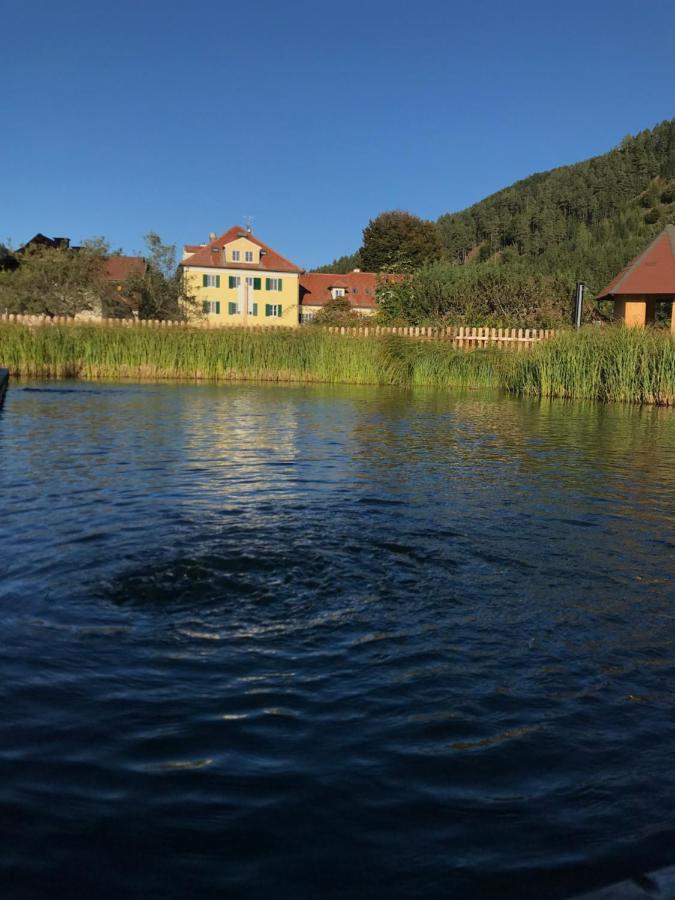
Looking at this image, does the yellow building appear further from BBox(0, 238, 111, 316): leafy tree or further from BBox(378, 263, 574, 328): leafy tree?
BBox(378, 263, 574, 328): leafy tree

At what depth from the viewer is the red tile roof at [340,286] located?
71188 millimetres

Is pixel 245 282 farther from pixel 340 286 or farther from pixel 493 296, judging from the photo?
pixel 493 296

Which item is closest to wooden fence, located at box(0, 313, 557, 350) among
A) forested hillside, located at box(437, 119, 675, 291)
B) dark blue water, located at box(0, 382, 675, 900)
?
dark blue water, located at box(0, 382, 675, 900)

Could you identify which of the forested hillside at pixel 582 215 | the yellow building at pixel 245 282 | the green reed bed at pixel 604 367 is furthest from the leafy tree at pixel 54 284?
the forested hillside at pixel 582 215

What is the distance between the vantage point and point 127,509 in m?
6.34

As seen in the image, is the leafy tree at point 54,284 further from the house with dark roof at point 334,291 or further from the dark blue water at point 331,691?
the dark blue water at point 331,691

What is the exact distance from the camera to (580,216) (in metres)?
104

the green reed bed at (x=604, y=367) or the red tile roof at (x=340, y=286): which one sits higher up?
the red tile roof at (x=340, y=286)

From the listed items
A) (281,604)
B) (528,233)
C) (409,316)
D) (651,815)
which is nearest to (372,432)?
(281,604)

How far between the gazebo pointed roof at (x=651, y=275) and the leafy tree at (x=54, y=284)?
2984cm

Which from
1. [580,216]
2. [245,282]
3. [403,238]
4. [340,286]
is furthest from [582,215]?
[245,282]

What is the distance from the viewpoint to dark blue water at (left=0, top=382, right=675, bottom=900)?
2197mm

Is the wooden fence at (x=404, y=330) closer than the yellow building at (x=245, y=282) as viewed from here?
Yes

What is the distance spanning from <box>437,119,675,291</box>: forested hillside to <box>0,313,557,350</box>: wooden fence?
4128cm
